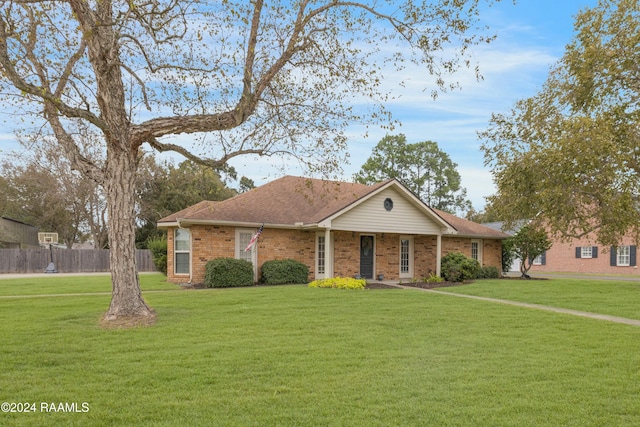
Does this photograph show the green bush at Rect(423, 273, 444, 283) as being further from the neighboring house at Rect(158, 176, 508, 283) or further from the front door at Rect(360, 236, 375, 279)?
the front door at Rect(360, 236, 375, 279)

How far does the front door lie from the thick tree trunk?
12629 millimetres

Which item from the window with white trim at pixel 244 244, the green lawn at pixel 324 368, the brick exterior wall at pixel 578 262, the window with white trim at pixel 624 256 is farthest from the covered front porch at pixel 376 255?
the window with white trim at pixel 624 256

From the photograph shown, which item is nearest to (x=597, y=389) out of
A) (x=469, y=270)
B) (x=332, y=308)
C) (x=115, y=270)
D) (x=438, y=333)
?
(x=438, y=333)

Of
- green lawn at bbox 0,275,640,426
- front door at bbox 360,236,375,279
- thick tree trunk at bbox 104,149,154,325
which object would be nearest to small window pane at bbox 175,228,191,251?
front door at bbox 360,236,375,279

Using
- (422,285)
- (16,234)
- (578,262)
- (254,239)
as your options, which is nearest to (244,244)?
(254,239)

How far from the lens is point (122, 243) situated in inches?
387

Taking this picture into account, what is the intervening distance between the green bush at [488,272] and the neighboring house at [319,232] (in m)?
2.16

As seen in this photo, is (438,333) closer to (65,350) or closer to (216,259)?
(65,350)

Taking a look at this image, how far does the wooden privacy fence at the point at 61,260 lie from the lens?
3106 cm

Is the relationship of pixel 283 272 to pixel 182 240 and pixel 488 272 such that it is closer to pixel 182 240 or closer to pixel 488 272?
pixel 182 240

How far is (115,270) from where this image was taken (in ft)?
32.3

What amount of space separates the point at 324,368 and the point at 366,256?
A: 15.3 metres

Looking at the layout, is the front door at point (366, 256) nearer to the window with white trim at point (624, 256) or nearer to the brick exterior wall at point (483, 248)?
the brick exterior wall at point (483, 248)

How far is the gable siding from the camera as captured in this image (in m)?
19.1
